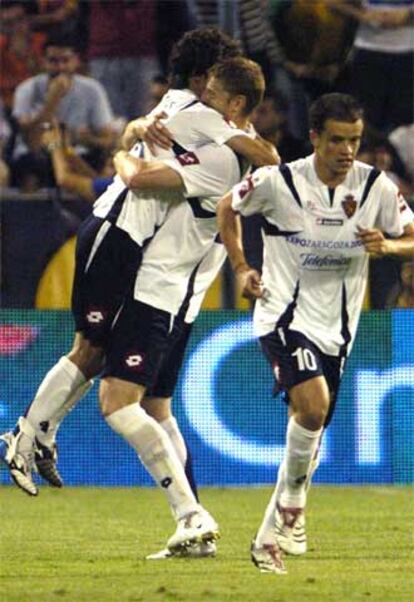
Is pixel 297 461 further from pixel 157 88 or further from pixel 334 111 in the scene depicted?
pixel 157 88

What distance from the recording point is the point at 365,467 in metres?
13.2

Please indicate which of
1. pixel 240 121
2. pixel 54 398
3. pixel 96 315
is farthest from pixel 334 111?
pixel 54 398

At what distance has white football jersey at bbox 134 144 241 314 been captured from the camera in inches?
363

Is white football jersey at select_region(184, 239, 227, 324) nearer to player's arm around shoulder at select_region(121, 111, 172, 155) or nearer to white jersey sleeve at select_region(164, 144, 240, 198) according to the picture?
white jersey sleeve at select_region(164, 144, 240, 198)

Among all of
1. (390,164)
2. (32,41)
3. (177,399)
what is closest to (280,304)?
(177,399)

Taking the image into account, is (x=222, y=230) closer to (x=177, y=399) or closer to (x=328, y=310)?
(x=328, y=310)

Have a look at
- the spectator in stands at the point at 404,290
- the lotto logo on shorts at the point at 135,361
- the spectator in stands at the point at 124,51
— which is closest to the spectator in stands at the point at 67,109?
the spectator in stands at the point at 124,51

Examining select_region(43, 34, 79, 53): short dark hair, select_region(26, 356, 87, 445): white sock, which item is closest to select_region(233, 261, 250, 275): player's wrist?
select_region(26, 356, 87, 445): white sock

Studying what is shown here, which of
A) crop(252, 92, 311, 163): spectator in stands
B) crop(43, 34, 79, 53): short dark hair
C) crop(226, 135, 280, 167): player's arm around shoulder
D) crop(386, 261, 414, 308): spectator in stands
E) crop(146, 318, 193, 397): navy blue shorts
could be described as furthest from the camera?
crop(43, 34, 79, 53): short dark hair

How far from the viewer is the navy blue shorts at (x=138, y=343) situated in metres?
9.02

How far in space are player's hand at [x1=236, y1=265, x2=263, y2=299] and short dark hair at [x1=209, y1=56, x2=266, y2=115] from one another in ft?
3.41

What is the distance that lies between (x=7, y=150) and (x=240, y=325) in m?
3.49

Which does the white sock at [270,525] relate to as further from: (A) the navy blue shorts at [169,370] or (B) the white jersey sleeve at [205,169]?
(B) the white jersey sleeve at [205,169]

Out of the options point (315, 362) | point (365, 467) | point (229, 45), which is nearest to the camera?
point (315, 362)
